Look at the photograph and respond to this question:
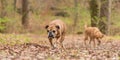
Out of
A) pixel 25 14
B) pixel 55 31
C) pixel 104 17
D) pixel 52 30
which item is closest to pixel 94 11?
pixel 104 17

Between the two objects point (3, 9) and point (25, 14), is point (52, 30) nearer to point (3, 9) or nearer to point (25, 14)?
point (3, 9)

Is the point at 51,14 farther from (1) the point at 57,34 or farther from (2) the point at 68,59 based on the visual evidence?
(2) the point at 68,59

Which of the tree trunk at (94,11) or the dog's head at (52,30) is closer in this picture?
the dog's head at (52,30)

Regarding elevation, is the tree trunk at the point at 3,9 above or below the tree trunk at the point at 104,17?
above

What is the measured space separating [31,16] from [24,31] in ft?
25.8

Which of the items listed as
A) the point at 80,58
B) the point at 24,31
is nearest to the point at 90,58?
the point at 80,58

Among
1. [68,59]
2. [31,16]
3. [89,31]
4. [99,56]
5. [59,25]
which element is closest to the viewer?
[68,59]

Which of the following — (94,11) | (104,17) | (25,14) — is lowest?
(25,14)

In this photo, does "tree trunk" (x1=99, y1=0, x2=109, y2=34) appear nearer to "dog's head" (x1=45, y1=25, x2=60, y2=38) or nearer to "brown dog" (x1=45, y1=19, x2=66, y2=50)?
"brown dog" (x1=45, y1=19, x2=66, y2=50)

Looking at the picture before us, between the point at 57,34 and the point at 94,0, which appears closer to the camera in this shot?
the point at 57,34

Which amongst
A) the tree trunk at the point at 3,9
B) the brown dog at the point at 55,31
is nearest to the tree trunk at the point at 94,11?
the tree trunk at the point at 3,9

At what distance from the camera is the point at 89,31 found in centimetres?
1916

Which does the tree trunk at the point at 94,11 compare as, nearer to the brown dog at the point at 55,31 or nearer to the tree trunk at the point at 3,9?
the tree trunk at the point at 3,9

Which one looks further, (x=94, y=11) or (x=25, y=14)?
(x=25, y=14)
